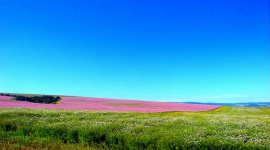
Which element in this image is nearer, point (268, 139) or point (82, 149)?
point (82, 149)

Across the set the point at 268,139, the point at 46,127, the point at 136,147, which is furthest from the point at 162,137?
the point at 46,127

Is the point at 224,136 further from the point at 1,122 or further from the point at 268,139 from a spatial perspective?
the point at 1,122

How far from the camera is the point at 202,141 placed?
9.04 meters

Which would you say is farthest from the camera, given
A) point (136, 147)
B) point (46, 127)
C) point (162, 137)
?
point (46, 127)

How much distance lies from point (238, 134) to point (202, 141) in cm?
326

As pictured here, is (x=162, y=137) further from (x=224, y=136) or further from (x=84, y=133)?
(x=84, y=133)

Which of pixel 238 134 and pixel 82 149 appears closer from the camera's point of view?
pixel 82 149

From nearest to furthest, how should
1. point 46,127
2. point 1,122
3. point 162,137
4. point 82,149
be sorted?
point 82,149
point 162,137
point 46,127
point 1,122

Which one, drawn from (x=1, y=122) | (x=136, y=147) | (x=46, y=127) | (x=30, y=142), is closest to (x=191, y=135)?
(x=136, y=147)

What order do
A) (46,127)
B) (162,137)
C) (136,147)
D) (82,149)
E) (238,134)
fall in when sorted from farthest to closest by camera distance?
(46,127) → (238,134) → (162,137) → (136,147) → (82,149)

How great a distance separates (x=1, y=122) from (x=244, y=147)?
55.9 ft

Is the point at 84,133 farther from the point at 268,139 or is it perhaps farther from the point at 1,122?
the point at 268,139

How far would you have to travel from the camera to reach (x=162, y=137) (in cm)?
969

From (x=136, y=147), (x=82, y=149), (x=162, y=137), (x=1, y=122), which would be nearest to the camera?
(x=82, y=149)
